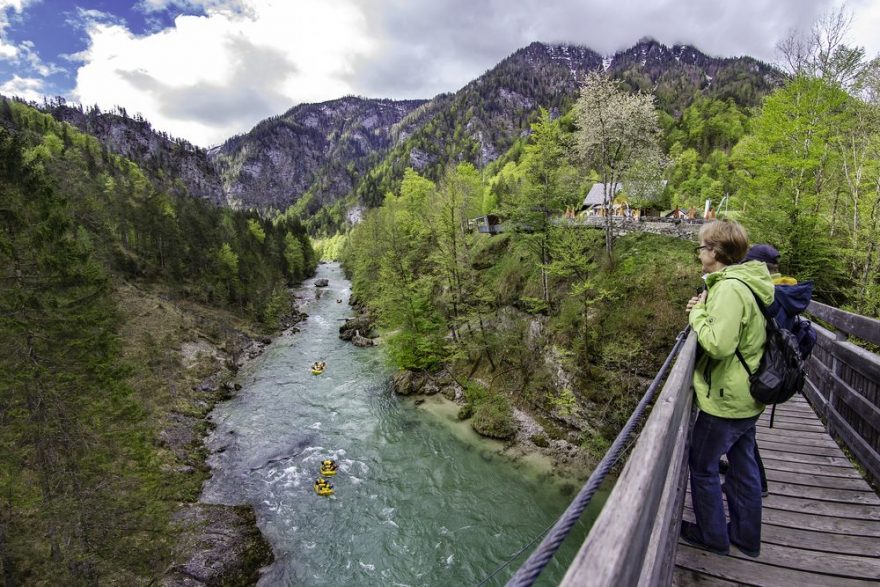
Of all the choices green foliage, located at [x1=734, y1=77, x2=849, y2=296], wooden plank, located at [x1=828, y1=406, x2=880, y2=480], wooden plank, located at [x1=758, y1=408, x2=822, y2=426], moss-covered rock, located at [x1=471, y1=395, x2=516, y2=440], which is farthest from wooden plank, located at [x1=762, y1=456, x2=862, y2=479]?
moss-covered rock, located at [x1=471, y1=395, x2=516, y2=440]

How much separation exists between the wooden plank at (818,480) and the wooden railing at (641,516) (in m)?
2.67

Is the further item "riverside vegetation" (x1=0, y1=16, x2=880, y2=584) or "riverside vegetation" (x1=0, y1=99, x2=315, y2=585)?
"riverside vegetation" (x1=0, y1=16, x2=880, y2=584)

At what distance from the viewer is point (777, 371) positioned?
289 cm

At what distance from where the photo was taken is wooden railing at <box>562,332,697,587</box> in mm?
990

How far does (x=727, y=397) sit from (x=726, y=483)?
84 centimetres

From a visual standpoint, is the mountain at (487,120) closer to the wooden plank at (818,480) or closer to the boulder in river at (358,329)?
the boulder in river at (358,329)

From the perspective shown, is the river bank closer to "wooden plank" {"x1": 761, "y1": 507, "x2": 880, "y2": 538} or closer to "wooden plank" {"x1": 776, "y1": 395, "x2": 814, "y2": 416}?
"wooden plank" {"x1": 761, "y1": 507, "x2": 880, "y2": 538}

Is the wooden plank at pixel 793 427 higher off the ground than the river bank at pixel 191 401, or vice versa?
the wooden plank at pixel 793 427

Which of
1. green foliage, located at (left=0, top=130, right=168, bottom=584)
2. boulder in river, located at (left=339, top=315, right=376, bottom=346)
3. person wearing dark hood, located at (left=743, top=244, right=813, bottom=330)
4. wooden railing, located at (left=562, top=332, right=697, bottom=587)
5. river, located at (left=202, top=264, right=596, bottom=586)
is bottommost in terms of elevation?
river, located at (left=202, top=264, right=596, bottom=586)

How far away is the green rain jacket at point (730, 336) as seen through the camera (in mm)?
2861

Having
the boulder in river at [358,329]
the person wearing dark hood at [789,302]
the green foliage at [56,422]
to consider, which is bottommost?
the boulder in river at [358,329]

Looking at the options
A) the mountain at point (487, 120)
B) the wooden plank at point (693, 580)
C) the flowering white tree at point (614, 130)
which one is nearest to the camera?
the wooden plank at point (693, 580)

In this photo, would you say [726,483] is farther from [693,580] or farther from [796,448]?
[796,448]

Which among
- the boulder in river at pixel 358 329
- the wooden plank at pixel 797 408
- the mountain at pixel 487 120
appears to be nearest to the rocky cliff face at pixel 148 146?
the mountain at pixel 487 120
